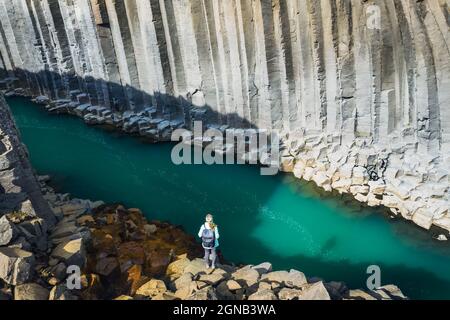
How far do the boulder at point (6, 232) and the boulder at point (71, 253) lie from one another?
1.03 meters

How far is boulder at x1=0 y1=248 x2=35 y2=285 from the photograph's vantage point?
896 cm

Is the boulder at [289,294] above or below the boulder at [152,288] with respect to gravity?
below

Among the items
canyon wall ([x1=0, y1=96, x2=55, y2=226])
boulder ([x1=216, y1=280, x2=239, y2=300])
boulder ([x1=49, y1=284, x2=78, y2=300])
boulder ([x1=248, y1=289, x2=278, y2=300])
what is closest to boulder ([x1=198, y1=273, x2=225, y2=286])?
boulder ([x1=216, y1=280, x2=239, y2=300])

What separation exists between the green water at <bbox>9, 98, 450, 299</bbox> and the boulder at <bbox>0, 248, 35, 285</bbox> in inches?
213

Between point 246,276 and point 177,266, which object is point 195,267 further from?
point 246,276

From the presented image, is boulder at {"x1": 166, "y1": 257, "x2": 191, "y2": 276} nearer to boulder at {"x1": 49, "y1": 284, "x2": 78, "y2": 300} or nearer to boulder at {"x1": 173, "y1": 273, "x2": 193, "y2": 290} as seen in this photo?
boulder at {"x1": 173, "y1": 273, "x2": 193, "y2": 290}

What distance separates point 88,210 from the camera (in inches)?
558

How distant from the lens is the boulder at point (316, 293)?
8.98 m

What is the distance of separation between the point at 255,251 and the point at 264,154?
4.53m

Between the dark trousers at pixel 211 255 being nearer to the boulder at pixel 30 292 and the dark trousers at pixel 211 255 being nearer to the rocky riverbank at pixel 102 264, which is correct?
the rocky riverbank at pixel 102 264

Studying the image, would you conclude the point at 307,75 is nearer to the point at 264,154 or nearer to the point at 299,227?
the point at 264,154

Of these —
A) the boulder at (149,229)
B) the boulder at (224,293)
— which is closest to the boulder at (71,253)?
the boulder at (149,229)

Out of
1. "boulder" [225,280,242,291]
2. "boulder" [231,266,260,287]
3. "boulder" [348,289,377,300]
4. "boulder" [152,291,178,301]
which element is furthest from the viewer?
"boulder" [231,266,260,287]
